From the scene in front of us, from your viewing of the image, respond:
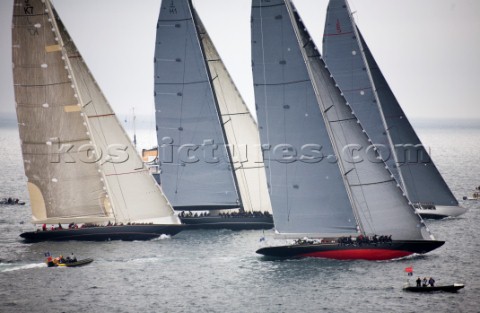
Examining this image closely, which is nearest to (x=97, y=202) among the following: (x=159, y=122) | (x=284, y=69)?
(x=159, y=122)

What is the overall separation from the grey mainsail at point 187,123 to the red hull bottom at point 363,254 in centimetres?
2099

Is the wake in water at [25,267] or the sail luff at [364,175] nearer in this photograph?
the sail luff at [364,175]

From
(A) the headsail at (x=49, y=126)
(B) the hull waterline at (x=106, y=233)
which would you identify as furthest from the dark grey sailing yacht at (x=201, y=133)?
(A) the headsail at (x=49, y=126)

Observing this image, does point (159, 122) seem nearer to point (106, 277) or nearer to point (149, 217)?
point (149, 217)

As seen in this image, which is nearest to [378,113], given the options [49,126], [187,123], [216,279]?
[187,123]

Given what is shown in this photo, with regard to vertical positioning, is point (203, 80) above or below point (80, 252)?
above

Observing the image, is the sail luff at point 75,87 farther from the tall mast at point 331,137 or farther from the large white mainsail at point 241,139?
the tall mast at point 331,137

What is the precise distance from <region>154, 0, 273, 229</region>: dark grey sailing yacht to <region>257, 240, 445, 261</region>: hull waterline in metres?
17.9

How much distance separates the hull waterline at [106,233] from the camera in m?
88.9

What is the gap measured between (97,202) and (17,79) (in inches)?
553

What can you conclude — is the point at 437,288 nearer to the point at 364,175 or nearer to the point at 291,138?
the point at 364,175

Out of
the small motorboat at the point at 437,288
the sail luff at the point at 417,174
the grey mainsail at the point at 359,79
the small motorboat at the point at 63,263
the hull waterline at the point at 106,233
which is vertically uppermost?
the grey mainsail at the point at 359,79

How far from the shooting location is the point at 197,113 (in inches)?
3716

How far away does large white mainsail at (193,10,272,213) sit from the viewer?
96312 mm
